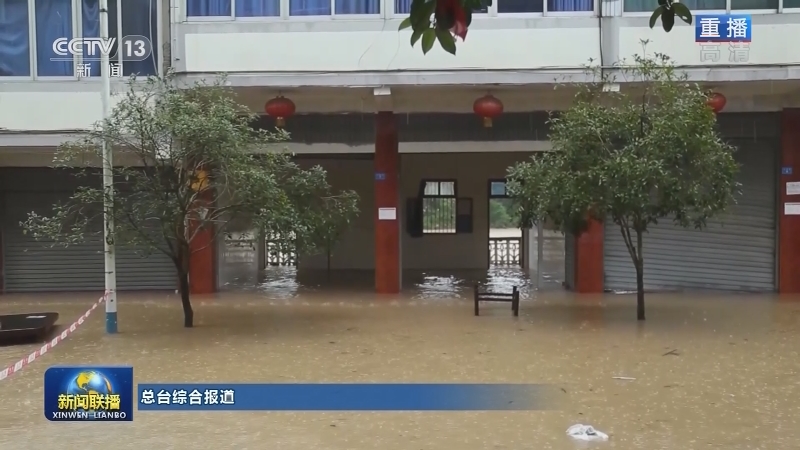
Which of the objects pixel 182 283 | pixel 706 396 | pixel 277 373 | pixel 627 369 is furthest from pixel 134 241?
pixel 706 396

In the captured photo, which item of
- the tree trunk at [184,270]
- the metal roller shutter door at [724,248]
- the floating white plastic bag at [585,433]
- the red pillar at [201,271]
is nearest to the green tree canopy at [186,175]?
the tree trunk at [184,270]

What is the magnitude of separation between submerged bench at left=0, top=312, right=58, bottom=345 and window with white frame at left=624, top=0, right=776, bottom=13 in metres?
10.8

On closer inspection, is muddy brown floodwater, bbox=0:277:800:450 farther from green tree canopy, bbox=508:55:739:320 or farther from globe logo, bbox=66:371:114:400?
green tree canopy, bbox=508:55:739:320

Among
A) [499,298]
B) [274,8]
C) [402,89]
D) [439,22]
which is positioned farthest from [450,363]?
[274,8]

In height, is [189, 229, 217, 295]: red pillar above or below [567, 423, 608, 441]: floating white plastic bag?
above

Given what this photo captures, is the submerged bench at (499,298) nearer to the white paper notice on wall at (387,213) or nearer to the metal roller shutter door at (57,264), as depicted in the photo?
the white paper notice on wall at (387,213)

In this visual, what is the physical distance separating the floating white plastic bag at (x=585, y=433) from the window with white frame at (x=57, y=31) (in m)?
10.9

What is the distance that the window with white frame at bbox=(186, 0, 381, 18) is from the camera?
13930 millimetres

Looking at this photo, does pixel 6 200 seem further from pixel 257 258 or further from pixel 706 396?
pixel 706 396

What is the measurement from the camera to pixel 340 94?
14.7 meters

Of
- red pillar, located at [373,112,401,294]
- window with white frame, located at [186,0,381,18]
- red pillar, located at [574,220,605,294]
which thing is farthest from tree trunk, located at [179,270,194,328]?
red pillar, located at [574,220,605,294]

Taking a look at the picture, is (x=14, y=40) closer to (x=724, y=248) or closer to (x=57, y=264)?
(x=57, y=264)
